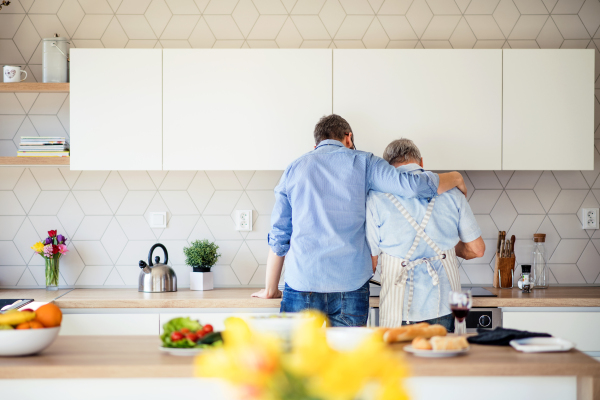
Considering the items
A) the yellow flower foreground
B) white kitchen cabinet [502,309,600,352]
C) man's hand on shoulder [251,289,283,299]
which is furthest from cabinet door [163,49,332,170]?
the yellow flower foreground

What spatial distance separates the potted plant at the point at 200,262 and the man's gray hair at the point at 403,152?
1.12 m

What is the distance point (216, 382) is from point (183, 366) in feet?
0.30

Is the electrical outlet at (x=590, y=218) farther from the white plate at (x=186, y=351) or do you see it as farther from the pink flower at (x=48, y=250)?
the pink flower at (x=48, y=250)

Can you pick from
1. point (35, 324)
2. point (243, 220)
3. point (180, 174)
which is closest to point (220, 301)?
point (243, 220)

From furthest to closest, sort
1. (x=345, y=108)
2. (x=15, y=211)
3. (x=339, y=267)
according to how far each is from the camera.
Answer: (x=15, y=211) → (x=345, y=108) → (x=339, y=267)

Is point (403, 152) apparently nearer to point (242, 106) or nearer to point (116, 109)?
point (242, 106)

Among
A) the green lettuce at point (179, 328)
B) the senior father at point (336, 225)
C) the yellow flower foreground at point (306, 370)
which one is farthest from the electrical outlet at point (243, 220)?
the yellow flower foreground at point (306, 370)

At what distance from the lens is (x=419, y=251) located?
2.16 metres

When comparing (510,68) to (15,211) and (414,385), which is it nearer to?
(414,385)

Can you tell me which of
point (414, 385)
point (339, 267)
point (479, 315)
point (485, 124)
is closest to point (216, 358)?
point (414, 385)

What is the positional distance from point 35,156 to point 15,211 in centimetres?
49

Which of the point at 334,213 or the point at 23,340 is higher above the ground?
the point at 334,213

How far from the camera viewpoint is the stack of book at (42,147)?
2.90m

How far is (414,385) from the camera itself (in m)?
1.29
